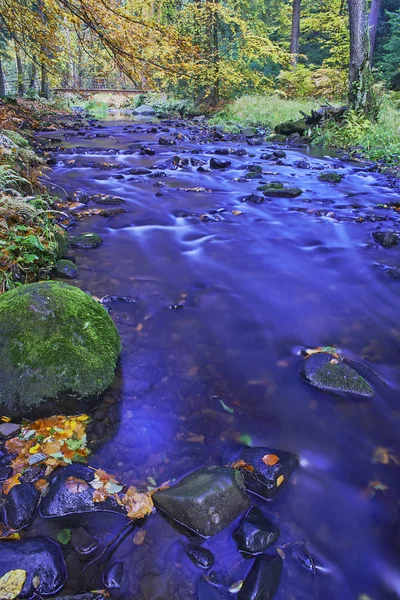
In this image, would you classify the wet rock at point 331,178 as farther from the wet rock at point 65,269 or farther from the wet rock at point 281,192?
the wet rock at point 65,269

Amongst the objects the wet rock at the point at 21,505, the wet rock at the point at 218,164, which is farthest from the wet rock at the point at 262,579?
the wet rock at the point at 218,164

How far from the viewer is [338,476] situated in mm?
2525

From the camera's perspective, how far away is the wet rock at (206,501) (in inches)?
83.7

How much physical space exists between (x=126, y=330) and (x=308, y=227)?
4.40m

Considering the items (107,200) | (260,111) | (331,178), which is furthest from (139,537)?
(260,111)

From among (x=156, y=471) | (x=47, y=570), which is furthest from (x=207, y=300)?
(x=47, y=570)

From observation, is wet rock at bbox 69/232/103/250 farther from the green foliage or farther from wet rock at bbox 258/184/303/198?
the green foliage

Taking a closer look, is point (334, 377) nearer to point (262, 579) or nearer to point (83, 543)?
point (262, 579)

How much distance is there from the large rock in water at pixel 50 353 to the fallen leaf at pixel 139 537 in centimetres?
99

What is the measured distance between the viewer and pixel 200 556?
6.67 feet

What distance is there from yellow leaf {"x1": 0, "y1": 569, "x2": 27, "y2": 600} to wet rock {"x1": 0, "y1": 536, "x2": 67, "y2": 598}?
0.06 feet

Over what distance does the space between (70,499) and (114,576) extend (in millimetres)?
477

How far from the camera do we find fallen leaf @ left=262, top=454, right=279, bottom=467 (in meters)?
2.49

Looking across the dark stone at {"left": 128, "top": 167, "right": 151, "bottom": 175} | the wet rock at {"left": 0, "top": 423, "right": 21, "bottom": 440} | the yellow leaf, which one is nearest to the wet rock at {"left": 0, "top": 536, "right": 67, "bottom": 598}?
the yellow leaf
